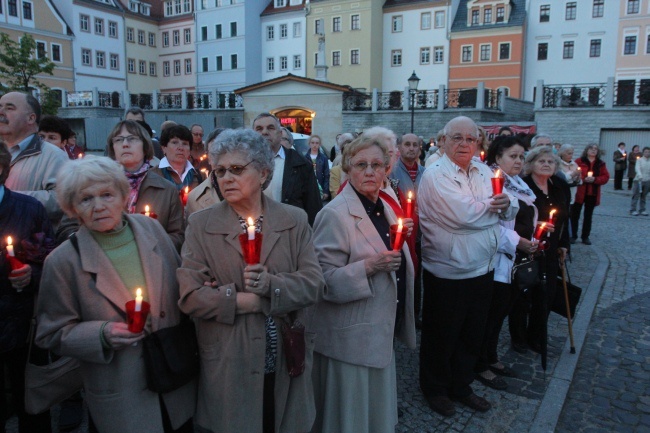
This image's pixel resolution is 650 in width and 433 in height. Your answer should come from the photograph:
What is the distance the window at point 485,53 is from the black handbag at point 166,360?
48443mm

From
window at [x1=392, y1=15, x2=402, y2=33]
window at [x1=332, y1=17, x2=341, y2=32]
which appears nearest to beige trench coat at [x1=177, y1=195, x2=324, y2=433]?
window at [x1=392, y1=15, x2=402, y2=33]

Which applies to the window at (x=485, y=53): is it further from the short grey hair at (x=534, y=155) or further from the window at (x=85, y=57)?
the short grey hair at (x=534, y=155)

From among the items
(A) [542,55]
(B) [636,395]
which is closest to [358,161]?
(B) [636,395]

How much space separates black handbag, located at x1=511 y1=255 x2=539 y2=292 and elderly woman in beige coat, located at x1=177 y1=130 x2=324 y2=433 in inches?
97.6

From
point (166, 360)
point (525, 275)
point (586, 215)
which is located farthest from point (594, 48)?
point (166, 360)

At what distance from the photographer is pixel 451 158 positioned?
3861mm

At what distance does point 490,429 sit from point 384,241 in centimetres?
178

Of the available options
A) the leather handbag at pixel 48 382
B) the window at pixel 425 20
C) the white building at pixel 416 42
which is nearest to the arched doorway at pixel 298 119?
the white building at pixel 416 42

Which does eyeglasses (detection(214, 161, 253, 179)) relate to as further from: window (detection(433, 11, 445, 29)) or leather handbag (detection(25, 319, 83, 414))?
window (detection(433, 11, 445, 29))

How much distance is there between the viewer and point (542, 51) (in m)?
44.7

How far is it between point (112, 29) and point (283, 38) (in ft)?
64.3

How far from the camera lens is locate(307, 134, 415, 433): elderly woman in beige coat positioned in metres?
2.99

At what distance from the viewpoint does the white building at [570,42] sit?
41.9m

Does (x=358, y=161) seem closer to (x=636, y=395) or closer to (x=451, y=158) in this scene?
(x=451, y=158)
